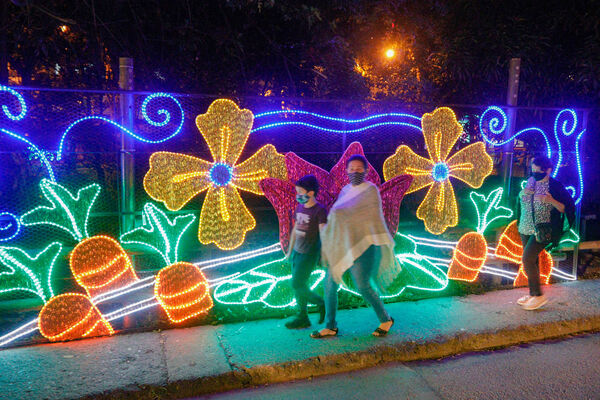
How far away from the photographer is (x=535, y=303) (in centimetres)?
530

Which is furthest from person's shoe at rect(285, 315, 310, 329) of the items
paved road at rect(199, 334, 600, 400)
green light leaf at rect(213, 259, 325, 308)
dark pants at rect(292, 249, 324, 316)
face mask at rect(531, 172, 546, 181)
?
face mask at rect(531, 172, 546, 181)

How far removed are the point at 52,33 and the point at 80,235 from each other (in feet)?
13.8

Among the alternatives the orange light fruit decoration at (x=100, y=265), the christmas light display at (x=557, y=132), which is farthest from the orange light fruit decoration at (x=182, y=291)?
the christmas light display at (x=557, y=132)

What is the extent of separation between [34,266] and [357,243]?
293 cm

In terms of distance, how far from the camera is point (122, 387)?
3543mm

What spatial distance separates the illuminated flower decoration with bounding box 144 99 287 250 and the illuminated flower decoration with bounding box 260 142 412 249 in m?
0.13

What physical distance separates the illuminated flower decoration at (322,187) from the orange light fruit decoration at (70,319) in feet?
6.37

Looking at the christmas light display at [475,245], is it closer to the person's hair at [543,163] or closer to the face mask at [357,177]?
the person's hair at [543,163]

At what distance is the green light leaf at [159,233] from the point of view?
15.3 ft

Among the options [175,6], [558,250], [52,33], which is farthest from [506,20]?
[52,33]

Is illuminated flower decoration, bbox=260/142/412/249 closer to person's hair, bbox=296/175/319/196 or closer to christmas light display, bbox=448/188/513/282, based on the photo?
person's hair, bbox=296/175/319/196

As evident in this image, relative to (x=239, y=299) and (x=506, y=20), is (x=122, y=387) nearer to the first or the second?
(x=239, y=299)

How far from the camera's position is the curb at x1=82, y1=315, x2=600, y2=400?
364 cm

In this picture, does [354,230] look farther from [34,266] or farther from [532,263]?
[34,266]
